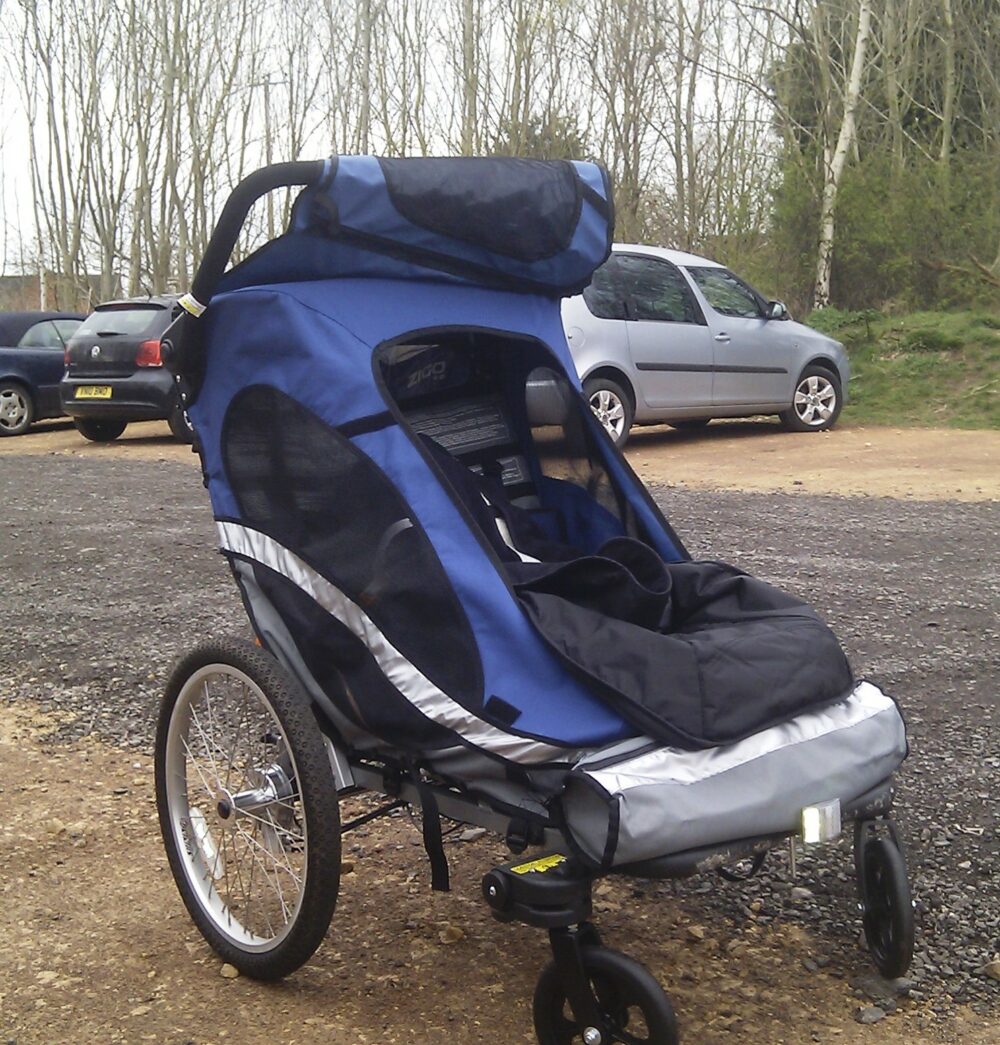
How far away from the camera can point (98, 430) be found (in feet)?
50.5

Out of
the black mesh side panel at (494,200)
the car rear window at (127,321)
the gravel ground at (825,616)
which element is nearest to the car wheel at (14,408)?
the car rear window at (127,321)

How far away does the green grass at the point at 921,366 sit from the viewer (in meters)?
15.2

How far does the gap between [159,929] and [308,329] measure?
153cm

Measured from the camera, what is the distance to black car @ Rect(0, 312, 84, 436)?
16.6 metres

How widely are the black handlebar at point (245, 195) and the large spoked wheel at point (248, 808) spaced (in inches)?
35.0

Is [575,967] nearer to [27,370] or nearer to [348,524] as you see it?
[348,524]

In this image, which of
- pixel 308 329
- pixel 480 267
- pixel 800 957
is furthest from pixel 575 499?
pixel 800 957

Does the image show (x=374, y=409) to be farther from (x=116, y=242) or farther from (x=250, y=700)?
(x=116, y=242)

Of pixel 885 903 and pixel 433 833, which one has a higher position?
pixel 433 833

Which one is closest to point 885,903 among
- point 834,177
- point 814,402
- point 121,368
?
point 814,402

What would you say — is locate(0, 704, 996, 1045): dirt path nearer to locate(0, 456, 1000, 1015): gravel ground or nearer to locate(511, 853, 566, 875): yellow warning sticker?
locate(0, 456, 1000, 1015): gravel ground

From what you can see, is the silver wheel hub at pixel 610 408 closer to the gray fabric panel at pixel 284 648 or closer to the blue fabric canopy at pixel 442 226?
the blue fabric canopy at pixel 442 226

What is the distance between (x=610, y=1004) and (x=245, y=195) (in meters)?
1.85

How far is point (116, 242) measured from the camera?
35094 millimetres
